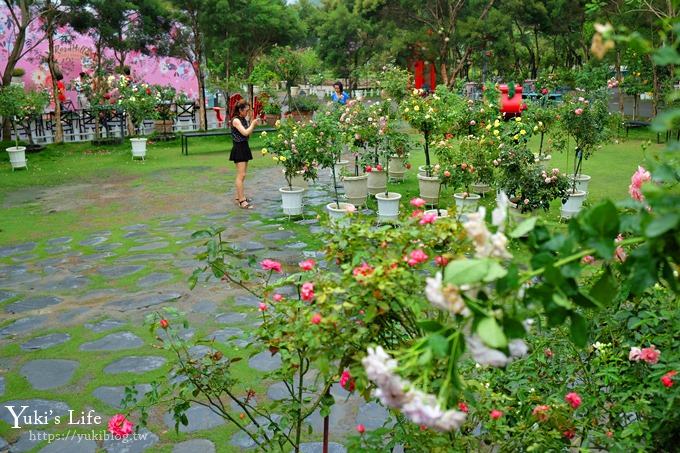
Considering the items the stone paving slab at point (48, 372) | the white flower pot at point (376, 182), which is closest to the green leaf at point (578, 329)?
the stone paving slab at point (48, 372)

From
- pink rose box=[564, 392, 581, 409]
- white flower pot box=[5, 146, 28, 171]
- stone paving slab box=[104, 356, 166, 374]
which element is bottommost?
stone paving slab box=[104, 356, 166, 374]

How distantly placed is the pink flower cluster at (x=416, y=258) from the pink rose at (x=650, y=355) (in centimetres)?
98

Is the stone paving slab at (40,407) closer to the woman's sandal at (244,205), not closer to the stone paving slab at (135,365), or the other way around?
the stone paving slab at (135,365)

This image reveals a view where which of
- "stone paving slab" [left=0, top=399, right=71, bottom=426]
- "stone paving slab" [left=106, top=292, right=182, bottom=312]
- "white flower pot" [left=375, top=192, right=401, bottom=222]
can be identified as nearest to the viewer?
"stone paving slab" [left=0, top=399, right=71, bottom=426]

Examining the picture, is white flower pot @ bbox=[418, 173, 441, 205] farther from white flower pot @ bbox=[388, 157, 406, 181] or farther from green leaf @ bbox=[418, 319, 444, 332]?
green leaf @ bbox=[418, 319, 444, 332]

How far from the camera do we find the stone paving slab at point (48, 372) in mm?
4242

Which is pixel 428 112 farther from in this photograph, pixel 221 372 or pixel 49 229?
pixel 221 372

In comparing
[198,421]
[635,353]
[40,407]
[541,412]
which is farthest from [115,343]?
[635,353]

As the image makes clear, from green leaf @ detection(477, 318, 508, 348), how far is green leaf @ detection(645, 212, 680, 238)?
30 cm

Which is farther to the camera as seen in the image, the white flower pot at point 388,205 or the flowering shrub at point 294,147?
the flowering shrub at point 294,147

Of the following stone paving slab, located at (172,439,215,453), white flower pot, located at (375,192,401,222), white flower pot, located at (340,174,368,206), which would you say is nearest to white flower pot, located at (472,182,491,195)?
white flower pot, located at (340,174,368,206)

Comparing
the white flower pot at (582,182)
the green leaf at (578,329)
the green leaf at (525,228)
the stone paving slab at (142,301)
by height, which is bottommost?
the stone paving slab at (142,301)

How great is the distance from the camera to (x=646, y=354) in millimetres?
2361

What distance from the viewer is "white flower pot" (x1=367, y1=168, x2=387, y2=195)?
9.27 m
